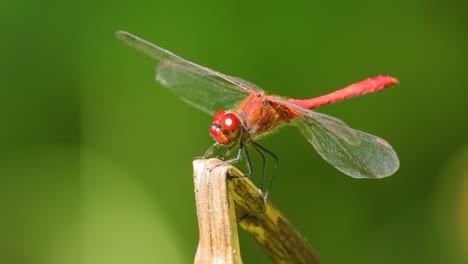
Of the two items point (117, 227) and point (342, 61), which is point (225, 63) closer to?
point (342, 61)

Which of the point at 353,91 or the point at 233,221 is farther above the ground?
the point at 353,91

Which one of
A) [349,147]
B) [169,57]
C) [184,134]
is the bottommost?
[349,147]

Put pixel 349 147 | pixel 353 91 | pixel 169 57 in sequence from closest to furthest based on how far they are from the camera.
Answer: pixel 349 147
pixel 353 91
pixel 169 57

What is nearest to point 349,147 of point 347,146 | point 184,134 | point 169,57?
point 347,146

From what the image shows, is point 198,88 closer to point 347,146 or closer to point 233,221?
point 347,146

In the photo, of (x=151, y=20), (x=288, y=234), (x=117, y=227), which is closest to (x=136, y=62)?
(x=151, y=20)

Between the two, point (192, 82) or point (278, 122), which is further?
point (192, 82)
